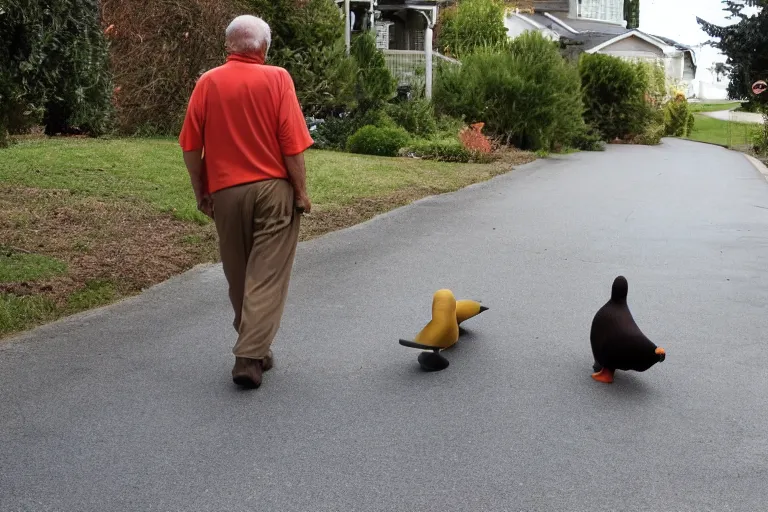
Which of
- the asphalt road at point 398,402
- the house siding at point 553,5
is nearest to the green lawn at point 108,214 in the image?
the asphalt road at point 398,402

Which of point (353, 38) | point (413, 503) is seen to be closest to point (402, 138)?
point (353, 38)

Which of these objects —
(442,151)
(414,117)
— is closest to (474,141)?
(442,151)

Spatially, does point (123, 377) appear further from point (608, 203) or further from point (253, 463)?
point (608, 203)

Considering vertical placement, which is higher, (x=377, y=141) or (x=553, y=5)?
(x=553, y=5)

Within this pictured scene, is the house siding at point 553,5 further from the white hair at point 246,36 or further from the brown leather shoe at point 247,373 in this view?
the brown leather shoe at point 247,373

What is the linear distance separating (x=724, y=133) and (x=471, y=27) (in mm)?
12625

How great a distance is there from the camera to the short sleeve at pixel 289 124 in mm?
5086

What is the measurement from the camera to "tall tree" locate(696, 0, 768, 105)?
30.7 metres

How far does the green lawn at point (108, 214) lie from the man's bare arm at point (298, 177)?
2399mm

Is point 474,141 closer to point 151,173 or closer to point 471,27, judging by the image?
point 151,173

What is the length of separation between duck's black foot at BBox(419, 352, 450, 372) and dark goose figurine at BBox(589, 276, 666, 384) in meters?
0.87

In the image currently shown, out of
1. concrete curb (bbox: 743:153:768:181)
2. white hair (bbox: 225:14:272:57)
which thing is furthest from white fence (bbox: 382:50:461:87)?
white hair (bbox: 225:14:272:57)

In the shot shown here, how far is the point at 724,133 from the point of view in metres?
43.7

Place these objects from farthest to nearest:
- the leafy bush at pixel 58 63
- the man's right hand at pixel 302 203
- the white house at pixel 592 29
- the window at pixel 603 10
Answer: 1. the window at pixel 603 10
2. the white house at pixel 592 29
3. the leafy bush at pixel 58 63
4. the man's right hand at pixel 302 203
